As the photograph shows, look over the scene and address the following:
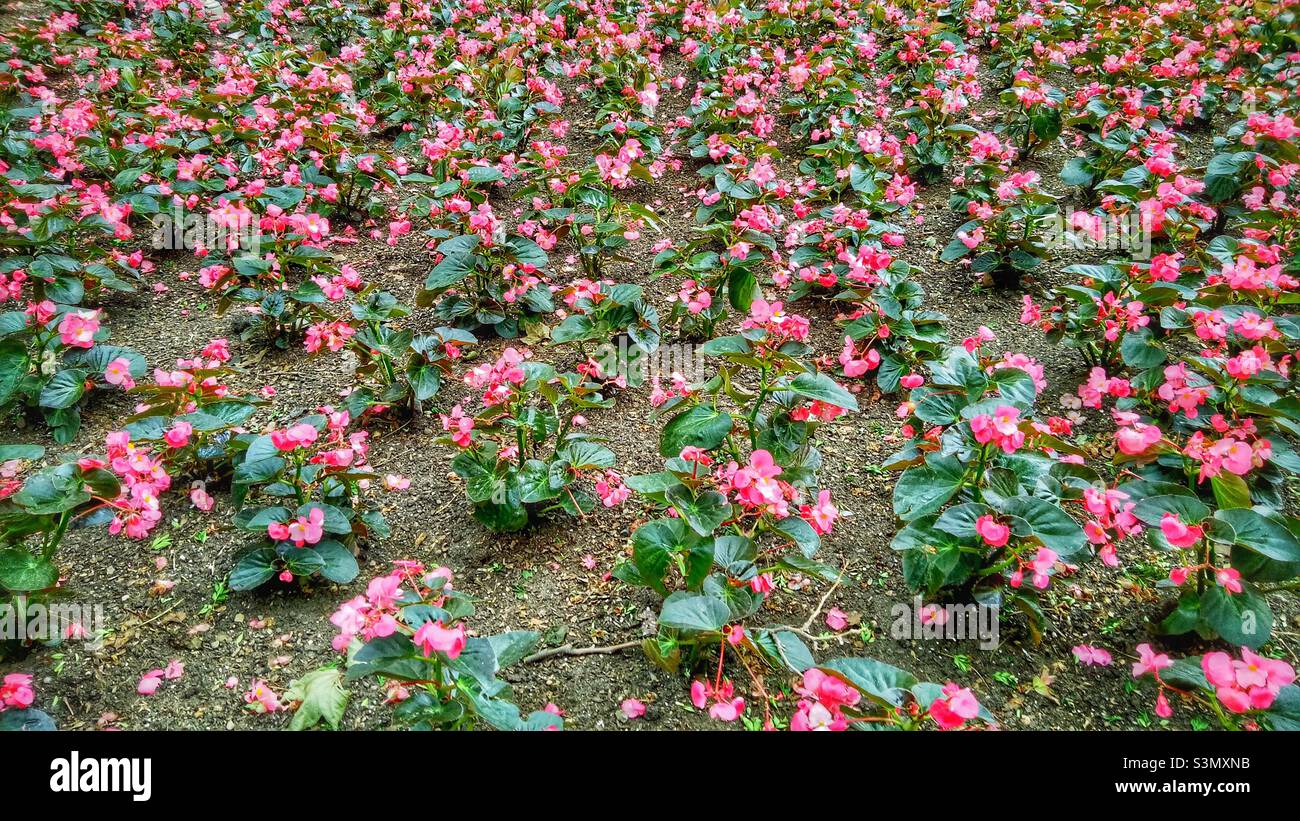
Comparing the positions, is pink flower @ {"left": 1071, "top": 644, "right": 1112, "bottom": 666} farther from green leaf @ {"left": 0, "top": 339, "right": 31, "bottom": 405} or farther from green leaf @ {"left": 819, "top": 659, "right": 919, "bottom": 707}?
green leaf @ {"left": 0, "top": 339, "right": 31, "bottom": 405}

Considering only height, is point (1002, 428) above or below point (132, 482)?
above

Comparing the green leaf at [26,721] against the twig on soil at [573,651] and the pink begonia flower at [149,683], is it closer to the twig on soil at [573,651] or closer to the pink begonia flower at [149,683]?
the pink begonia flower at [149,683]

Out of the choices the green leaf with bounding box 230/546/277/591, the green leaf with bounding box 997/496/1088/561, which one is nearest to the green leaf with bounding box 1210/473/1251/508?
the green leaf with bounding box 997/496/1088/561

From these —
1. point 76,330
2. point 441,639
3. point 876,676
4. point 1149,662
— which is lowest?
point 1149,662

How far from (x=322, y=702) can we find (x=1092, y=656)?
186 cm

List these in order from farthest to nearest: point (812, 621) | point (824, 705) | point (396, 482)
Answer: point (396, 482) → point (812, 621) → point (824, 705)

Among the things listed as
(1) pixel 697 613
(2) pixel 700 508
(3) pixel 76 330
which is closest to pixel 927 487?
(2) pixel 700 508

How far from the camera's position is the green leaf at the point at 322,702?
1511mm

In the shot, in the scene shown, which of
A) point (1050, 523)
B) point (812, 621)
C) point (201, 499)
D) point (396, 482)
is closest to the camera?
point (1050, 523)

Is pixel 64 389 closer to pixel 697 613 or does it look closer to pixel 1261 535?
pixel 697 613

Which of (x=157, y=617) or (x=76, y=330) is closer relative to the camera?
(x=157, y=617)

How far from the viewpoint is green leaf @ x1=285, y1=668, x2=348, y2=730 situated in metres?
1.51

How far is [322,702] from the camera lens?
1512 mm

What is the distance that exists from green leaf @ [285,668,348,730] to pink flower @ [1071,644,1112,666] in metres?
1.80
